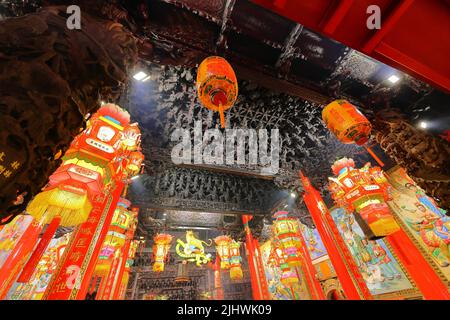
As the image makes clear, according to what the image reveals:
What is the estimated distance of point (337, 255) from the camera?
5.56 meters

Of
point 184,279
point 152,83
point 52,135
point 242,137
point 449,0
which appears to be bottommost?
point 52,135

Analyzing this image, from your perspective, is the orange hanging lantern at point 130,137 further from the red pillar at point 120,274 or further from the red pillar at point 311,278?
the red pillar at point 311,278

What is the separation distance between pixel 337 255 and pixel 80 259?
6.38m

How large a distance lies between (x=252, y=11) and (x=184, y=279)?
15.7 metres

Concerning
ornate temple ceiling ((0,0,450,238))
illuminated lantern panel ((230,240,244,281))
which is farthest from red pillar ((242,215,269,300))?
ornate temple ceiling ((0,0,450,238))

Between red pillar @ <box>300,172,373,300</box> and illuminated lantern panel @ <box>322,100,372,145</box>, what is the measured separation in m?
3.63

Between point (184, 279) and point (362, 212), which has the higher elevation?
A: point (184, 279)

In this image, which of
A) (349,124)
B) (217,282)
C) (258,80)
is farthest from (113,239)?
(217,282)

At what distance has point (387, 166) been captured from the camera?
7.54m

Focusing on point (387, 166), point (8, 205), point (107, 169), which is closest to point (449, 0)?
point (8, 205)

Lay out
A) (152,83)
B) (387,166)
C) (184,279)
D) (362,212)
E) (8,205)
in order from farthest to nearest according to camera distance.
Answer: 1. (184,279)
2. (387,166)
3. (152,83)
4. (362,212)
5. (8,205)

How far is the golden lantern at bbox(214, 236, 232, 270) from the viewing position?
991 centimetres

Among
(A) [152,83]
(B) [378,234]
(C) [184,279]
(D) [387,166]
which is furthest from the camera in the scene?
(C) [184,279]

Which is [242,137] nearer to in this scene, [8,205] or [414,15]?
[414,15]
